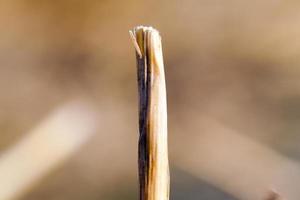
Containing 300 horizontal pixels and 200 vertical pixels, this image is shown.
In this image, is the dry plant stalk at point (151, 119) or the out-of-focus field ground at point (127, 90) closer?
the dry plant stalk at point (151, 119)

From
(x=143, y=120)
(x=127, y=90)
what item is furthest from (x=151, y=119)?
(x=127, y=90)

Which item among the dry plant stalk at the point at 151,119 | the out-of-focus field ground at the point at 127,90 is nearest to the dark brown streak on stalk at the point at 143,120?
the dry plant stalk at the point at 151,119

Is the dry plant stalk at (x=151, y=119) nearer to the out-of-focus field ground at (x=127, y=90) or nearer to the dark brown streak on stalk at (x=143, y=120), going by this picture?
the dark brown streak on stalk at (x=143, y=120)

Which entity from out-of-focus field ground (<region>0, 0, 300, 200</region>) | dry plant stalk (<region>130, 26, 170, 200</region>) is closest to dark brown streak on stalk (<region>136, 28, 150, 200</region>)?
dry plant stalk (<region>130, 26, 170, 200</region>)

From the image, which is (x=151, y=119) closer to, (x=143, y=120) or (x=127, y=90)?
(x=143, y=120)

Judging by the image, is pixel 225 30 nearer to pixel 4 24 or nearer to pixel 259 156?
pixel 259 156

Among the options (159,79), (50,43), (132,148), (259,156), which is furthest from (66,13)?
(159,79)

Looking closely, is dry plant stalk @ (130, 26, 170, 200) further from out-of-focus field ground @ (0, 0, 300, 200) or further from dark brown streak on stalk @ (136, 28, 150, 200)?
out-of-focus field ground @ (0, 0, 300, 200)
